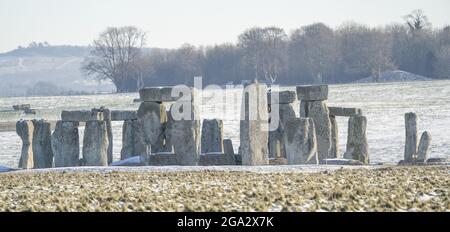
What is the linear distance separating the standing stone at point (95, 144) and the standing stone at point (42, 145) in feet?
6.09

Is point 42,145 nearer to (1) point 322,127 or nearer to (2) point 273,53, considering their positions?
(1) point 322,127

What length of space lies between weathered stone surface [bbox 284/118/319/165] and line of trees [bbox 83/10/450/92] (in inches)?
2211

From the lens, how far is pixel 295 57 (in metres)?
91.1

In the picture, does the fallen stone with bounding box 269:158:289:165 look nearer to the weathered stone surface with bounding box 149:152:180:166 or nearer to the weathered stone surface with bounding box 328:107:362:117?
the weathered stone surface with bounding box 149:152:180:166

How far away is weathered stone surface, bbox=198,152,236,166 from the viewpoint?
23062 millimetres

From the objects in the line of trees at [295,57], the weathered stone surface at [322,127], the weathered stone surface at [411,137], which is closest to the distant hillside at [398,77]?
the line of trees at [295,57]

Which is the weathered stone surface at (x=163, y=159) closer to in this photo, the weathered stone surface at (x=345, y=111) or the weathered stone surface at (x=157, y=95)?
the weathered stone surface at (x=157, y=95)

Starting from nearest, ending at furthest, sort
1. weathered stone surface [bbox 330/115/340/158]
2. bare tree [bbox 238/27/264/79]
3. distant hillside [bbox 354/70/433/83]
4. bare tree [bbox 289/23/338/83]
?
weathered stone surface [bbox 330/115/340/158]
distant hillside [bbox 354/70/433/83]
bare tree [bbox 289/23/338/83]
bare tree [bbox 238/27/264/79]

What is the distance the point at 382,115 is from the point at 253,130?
77.9 ft

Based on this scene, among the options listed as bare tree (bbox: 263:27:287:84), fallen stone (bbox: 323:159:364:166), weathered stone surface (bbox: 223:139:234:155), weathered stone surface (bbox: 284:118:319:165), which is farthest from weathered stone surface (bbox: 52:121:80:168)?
bare tree (bbox: 263:27:287:84)

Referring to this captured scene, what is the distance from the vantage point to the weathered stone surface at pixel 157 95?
23281 mm
